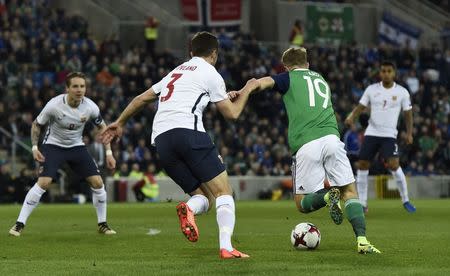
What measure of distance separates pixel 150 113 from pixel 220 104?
22.9 metres

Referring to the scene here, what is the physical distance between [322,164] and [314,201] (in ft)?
1.46

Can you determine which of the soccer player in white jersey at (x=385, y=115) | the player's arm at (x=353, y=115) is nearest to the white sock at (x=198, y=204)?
the player's arm at (x=353, y=115)

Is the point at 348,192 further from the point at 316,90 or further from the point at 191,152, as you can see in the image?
the point at 191,152

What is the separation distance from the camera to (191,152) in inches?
418

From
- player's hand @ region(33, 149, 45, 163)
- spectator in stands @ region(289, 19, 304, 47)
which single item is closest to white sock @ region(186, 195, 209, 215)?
player's hand @ region(33, 149, 45, 163)

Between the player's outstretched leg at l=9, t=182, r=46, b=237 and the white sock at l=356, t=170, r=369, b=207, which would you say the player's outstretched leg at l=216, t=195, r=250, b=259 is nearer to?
the player's outstretched leg at l=9, t=182, r=46, b=237

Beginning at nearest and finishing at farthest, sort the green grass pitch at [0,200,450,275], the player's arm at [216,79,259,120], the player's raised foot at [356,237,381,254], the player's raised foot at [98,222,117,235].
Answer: the green grass pitch at [0,200,450,275] < the player's arm at [216,79,259,120] < the player's raised foot at [356,237,381,254] < the player's raised foot at [98,222,117,235]

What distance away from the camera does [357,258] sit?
430 inches

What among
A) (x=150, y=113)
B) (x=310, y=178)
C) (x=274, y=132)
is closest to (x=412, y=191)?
(x=274, y=132)

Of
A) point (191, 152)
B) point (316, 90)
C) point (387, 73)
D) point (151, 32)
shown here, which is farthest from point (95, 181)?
point (151, 32)

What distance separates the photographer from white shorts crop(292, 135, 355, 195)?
1186cm

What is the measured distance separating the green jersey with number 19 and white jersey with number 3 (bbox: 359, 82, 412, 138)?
7.73 m

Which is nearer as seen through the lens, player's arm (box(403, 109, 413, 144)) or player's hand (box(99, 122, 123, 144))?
player's hand (box(99, 122, 123, 144))

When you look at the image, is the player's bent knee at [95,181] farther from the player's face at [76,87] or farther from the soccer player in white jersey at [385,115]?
the soccer player in white jersey at [385,115]
